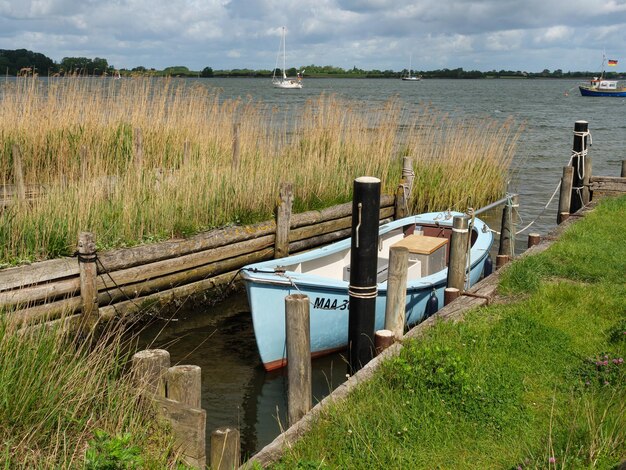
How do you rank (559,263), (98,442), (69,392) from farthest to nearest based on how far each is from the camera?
(559,263) < (69,392) < (98,442)

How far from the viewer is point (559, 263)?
28.3ft

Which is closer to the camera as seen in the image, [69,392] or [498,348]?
[69,392]

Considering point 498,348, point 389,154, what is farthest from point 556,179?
point 498,348

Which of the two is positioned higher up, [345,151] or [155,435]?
[345,151]

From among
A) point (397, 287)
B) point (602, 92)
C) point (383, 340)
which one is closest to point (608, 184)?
point (397, 287)

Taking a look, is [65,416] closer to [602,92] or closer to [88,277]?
[88,277]

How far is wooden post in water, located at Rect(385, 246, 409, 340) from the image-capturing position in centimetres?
646

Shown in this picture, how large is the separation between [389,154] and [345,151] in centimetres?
100

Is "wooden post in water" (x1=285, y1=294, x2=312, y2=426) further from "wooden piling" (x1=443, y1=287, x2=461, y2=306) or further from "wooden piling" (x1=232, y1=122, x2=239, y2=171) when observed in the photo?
"wooden piling" (x1=232, y1=122, x2=239, y2=171)

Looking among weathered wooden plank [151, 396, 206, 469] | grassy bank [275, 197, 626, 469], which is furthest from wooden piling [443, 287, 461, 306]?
weathered wooden plank [151, 396, 206, 469]

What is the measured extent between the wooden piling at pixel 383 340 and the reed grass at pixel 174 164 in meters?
4.42

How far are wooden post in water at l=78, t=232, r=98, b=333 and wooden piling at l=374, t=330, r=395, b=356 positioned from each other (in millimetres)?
3715

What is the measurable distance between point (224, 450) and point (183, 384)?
523 millimetres

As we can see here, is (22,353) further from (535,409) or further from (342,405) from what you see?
(535,409)
